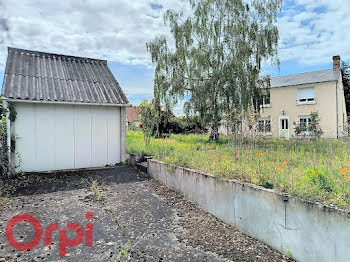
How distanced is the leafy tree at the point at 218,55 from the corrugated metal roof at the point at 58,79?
15.8 ft

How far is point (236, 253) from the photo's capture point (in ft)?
9.61

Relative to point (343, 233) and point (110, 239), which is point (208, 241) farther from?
point (343, 233)

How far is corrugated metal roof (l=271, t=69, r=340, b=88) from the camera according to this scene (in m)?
19.4

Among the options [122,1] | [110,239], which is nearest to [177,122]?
[122,1]

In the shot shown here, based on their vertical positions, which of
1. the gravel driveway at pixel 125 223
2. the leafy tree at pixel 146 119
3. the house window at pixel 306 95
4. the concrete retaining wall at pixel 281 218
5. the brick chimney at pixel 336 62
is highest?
the brick chimney at pixel 336 62

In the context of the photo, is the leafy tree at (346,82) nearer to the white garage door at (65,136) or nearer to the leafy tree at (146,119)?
the leafy tree at (146,119)

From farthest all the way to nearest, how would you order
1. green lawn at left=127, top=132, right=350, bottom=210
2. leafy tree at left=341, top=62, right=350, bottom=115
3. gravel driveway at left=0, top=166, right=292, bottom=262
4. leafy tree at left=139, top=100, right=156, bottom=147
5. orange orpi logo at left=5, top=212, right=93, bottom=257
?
leafy tree at left=341, top=62, right=350, bottom=115 → leafy tree at left=139, top=100, right=156, bottom=147 → orange orpi logo at left=5, top=212, right=93, bottom=257 → gravel driveway at left=0, top=166, right=292, bottom=262 → green lawn at left=127, top=132, right=350, bottom=210

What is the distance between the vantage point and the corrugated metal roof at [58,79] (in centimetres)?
725

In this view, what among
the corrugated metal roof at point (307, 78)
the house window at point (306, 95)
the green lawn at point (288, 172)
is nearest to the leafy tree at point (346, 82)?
the corrugated metal roof at point (307, 78)

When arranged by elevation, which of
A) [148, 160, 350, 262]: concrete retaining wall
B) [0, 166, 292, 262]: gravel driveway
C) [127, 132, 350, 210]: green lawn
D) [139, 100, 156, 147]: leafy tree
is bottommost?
[0, 166, 292, 262]: gravel driveway

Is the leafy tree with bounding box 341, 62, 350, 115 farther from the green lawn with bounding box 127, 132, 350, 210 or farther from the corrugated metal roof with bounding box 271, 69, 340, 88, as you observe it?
the green lawn with bounding box 127, 132, 350, 210

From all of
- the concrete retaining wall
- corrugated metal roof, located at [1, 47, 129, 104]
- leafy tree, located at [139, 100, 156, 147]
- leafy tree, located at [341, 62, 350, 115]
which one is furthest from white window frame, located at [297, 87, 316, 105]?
the concrete retaining wall

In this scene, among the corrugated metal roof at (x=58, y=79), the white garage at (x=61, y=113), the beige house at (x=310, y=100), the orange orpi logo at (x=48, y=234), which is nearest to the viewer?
the orange orpi logo at (x=48, y=234)

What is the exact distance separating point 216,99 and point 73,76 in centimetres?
740
